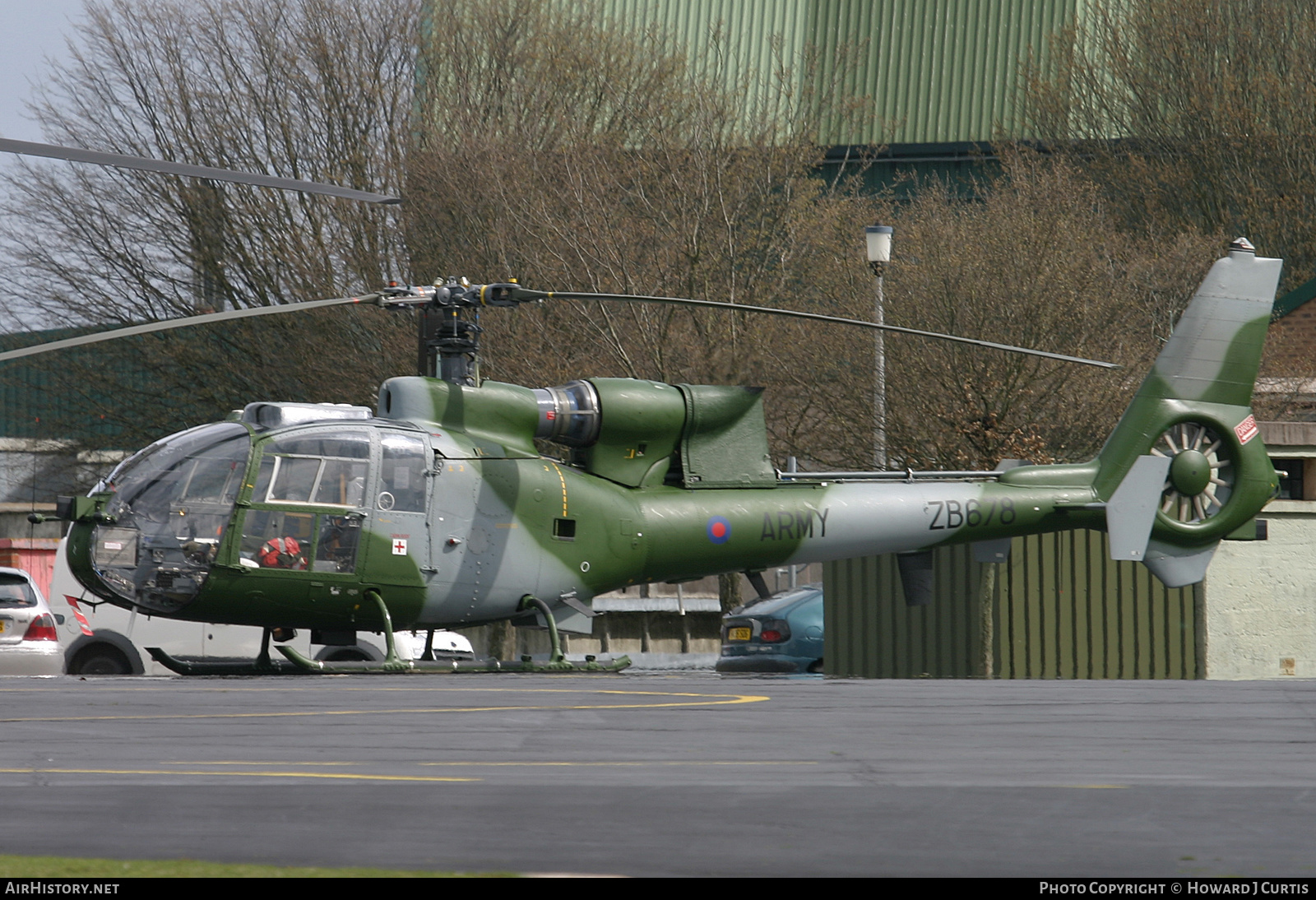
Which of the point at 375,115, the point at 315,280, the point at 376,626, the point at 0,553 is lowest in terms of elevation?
the point at 0,553

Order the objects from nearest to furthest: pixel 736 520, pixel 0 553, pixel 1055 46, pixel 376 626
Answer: pixel 376 626
pixel 736 520
pixel 0 553
pixel 1055 46

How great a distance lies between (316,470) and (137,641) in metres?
6.37

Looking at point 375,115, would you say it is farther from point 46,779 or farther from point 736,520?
point 46,779

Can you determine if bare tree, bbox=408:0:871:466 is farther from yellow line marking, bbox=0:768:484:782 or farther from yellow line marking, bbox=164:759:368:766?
yellow line marking, bbox=0:768:484:782

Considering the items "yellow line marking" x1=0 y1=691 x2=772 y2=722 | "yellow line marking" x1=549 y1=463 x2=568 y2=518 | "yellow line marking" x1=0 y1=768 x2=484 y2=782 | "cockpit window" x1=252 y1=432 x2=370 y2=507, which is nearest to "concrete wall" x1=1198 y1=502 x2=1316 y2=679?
"yellow line marking" x1=549 y1=463 x2=568 y2=518

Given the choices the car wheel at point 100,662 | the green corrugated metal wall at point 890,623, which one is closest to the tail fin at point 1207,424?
the green corrugated metal wall at point 890,623

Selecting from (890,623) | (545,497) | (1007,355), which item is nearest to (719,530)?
(545,497)

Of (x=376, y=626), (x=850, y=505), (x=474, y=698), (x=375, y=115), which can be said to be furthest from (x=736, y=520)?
(x=375, y=115)

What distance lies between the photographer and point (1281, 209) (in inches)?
1470

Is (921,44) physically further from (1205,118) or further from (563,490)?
(563,490)

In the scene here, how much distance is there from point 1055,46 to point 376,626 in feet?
95.5

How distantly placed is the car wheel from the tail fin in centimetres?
1168

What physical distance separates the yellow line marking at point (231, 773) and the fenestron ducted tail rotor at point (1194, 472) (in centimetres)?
1222

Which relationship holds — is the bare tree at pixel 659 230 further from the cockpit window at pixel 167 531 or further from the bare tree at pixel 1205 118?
the cockpit window at pixel 167 531
